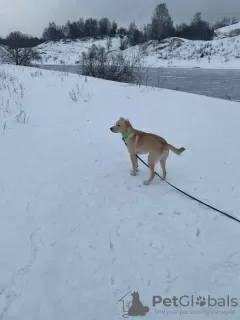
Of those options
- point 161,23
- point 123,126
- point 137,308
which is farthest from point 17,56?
point 161,23

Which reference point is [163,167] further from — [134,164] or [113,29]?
[113,29]

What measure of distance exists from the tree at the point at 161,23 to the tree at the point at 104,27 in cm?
2206

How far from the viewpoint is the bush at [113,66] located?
586 inches

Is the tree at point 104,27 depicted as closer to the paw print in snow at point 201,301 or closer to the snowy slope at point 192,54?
the snowy slope at point 192,54

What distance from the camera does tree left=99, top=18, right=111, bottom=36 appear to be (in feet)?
280

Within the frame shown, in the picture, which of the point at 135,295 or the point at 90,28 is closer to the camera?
the point at 135,295

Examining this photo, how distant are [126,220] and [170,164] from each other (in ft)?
7.00

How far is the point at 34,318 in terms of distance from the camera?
2273 millimetres

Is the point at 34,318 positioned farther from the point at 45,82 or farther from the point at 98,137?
the point at 45,82

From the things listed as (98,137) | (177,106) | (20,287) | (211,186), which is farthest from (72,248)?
(177,106)

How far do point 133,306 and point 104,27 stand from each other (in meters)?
95.5

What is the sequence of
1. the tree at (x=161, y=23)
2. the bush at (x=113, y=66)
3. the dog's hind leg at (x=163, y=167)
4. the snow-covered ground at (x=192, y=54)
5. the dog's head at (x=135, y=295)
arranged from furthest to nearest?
the tree at (x=161, y=23), the snow-covered ground at (x=192, y=54), the bush at (x=113, y=66), the dog's hind leg at (x=163, y=167), the dog's head at (x=135, y=295)

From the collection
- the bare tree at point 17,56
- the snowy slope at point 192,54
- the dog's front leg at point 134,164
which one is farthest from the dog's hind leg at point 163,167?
the snowy slope at point 192,54

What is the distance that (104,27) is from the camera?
86250mm
